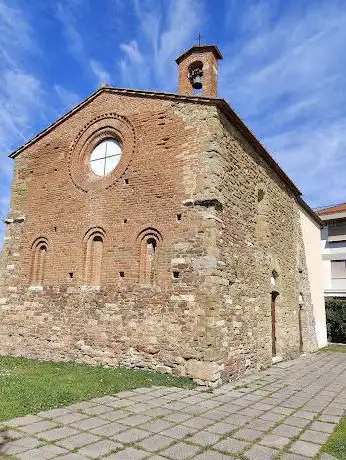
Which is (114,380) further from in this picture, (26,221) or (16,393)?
(26,221)

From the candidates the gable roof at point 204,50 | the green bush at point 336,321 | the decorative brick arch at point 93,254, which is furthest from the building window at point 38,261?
the green bush at point 336,321

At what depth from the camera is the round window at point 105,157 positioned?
1126 centimetres

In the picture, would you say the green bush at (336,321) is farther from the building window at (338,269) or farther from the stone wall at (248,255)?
the stone wall at (248,255)

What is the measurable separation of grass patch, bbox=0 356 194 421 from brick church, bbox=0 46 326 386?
55cm

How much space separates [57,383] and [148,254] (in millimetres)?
3662

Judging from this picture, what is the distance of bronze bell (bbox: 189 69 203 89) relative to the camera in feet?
38.3

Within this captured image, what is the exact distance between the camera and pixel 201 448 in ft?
15.1

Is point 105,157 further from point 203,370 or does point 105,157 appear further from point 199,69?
point 203,370

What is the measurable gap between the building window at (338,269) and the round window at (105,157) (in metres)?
19.4

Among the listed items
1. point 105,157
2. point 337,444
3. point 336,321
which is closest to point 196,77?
point 105,157

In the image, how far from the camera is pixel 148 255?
32.1 feet

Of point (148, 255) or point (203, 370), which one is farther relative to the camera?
point (148, 255)

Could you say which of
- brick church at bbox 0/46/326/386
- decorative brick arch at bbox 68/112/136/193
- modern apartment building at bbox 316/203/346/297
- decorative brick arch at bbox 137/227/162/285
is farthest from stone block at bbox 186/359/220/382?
modern apartment building at bbox 316/203/346/297

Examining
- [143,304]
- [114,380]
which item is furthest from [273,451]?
[143,304]
